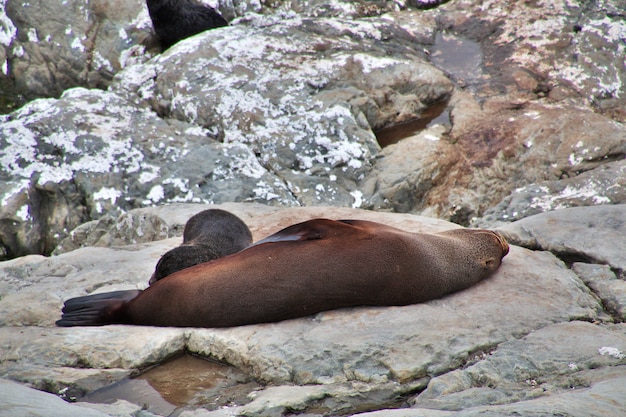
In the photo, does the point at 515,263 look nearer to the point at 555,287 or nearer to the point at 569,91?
the point at 555,287

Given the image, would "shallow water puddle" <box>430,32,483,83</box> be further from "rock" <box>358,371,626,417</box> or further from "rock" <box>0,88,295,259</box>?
"rock" <box>358,371,626,417</box>

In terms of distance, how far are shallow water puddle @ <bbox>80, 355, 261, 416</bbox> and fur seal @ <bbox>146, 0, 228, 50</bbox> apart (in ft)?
26.4

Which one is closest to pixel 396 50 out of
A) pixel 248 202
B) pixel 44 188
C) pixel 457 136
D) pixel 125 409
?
pixel 457 136

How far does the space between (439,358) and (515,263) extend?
1.72 meters

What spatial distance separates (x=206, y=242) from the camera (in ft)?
18.1

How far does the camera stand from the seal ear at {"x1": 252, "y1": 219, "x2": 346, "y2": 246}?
4465mm

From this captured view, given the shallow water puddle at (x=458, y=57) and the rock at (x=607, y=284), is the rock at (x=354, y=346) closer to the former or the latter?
the rock at (x=607, y=284)

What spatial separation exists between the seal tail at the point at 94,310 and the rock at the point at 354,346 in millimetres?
136

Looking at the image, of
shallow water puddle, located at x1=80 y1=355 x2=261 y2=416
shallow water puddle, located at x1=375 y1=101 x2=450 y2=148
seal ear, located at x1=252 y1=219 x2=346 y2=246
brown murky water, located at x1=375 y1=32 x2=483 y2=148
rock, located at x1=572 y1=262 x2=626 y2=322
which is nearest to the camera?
shallow water puddle, located at x1=80 y1=355 x2=261 y2=416

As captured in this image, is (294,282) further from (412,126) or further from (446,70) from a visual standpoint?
(446,70)

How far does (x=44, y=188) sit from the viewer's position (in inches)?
318

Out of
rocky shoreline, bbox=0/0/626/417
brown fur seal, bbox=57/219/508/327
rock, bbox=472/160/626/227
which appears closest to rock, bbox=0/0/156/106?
rocky shoreline, bbox=0/0/626/417

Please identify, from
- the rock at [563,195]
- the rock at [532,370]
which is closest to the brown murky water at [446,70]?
the rock at [563,195]

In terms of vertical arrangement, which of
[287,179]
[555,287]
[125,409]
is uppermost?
[125,409]
